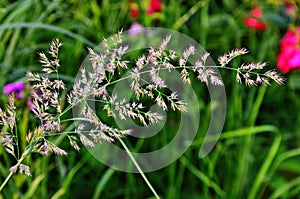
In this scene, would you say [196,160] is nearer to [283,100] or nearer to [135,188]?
[135,188]

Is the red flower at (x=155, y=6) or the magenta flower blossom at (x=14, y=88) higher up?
the red flower at (x=155, y=6)

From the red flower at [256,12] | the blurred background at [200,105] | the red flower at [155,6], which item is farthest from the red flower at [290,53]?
the red flower at [155,6]

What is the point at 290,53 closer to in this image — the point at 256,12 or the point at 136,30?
the point at 256,12

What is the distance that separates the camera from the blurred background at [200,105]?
130 cm

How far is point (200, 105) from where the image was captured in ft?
5.79

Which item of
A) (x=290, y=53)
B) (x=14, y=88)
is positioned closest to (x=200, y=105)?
(x=290, y=53)

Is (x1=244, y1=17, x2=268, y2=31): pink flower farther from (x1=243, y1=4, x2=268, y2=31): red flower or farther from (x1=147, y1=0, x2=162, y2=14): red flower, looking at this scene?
(x1=147, y1=0, x2=162, y2=14): red flower

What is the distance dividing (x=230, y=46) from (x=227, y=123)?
35 cm

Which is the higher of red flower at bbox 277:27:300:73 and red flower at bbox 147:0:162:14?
red flower at bbox 147:0:162:14

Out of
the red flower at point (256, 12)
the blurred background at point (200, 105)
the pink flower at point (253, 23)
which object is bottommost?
the blurred background at point (200, 105)

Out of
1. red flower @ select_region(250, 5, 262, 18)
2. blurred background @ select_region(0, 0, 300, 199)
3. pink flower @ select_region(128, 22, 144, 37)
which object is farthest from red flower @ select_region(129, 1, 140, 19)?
red flower @ select_region(250, 5, 262, 18)

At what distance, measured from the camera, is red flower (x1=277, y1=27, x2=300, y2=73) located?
5.56 feet

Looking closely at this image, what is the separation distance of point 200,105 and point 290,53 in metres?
0.32

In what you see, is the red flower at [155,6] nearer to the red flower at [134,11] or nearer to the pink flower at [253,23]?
the red flower at [134,11]
